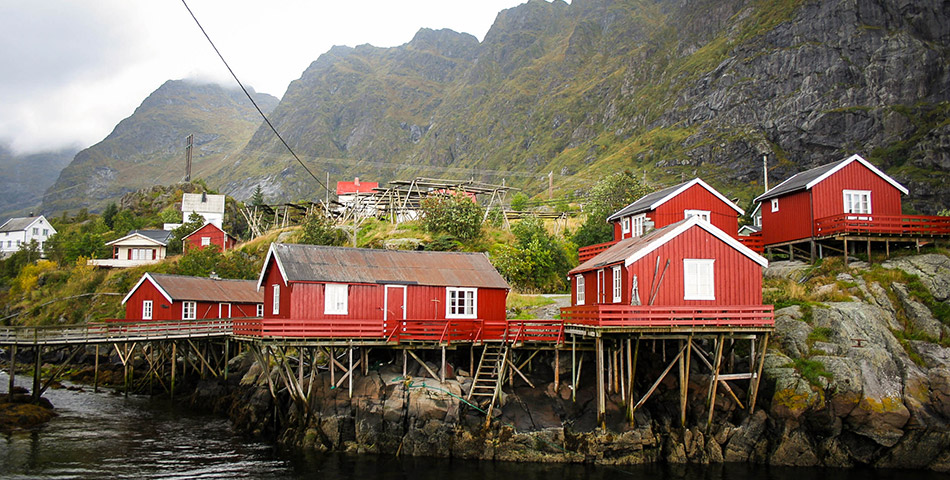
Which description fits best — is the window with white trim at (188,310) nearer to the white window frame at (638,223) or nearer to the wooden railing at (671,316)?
the white window frame at (638,223)

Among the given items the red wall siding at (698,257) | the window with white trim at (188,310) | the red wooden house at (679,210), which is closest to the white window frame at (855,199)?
the red wooden house at (679,210)

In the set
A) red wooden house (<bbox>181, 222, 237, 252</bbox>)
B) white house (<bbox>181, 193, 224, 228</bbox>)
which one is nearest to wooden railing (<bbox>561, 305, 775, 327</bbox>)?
red wooden house (<bbox>181, 222, 237, 252</bbox>)

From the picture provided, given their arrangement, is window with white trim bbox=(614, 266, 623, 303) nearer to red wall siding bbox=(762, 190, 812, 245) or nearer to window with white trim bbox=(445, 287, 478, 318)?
window with white trim bbox=(445, 287, 478, 318)

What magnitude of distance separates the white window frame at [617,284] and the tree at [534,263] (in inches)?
716

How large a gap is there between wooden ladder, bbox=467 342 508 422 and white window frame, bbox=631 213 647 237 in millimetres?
12804

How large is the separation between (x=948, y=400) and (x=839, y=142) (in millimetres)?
80645

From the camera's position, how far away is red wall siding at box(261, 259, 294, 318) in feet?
101

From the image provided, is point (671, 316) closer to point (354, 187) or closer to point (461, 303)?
point (461, 303)

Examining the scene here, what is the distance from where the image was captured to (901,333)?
28906 millimetres

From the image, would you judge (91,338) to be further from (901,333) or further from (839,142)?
(839,142)

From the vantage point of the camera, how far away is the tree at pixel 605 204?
51125 mm

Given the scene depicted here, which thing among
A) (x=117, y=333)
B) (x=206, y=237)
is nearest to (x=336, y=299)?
(x=117, y=333)

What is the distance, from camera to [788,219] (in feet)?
126

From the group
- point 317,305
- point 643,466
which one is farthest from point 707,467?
point 317,305
